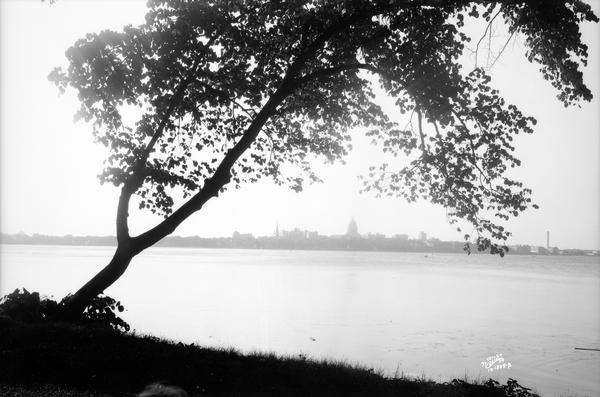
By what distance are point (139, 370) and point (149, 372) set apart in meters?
0.24

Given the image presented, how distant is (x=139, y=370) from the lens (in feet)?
34.1

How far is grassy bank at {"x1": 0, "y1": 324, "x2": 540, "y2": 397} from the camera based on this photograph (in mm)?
9438

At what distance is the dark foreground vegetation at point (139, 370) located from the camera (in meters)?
9.45

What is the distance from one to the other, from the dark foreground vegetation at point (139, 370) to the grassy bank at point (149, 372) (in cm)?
2

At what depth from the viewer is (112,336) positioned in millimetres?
12031

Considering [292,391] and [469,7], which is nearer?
[292,391]

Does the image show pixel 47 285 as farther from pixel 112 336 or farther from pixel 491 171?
pixel 491 171

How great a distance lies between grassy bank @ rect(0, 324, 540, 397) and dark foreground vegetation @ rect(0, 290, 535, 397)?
18 mm

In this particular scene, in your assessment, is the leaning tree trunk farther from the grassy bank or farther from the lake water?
the lake water

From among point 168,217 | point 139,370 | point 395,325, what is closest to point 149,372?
point 139,370

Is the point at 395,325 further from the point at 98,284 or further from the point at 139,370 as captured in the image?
the point at 139,370

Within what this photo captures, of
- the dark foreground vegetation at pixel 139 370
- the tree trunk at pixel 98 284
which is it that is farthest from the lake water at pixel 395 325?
the tree trunk at pixel 98 284

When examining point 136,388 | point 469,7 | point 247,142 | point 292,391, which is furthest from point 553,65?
point 136,388

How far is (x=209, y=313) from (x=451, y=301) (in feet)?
71.1
